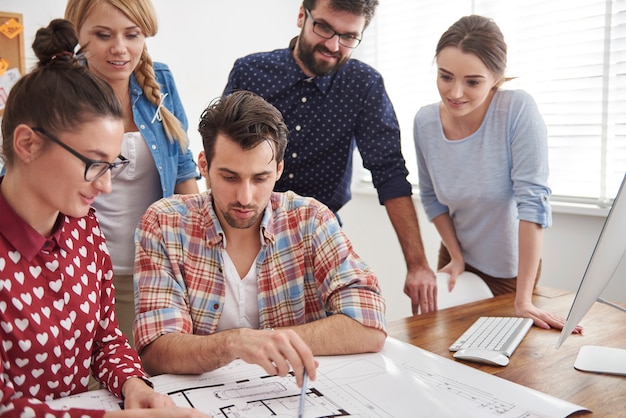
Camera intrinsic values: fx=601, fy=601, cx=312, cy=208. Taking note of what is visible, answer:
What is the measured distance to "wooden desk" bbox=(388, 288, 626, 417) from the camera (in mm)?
1149

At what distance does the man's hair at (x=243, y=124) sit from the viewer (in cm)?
140

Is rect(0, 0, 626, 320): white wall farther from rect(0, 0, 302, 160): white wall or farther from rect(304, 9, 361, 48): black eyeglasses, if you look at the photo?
Result: rect(304, 9, 361, 48): black eyeglasses

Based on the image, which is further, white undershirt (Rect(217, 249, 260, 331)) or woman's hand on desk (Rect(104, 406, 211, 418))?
white undershirt (Rect(217, 249, 260, 331))

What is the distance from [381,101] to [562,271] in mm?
1208

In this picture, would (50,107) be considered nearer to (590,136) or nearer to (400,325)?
(400,325)

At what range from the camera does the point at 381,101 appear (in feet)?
6.72

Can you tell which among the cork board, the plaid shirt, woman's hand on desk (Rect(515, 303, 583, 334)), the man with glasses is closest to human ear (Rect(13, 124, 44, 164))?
the plaid shirt

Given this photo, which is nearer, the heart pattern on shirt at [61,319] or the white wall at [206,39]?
the heart pattern on shirt at [61,319]

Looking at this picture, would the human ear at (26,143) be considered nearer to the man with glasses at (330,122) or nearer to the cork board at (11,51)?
the man with glasses at (330,122)

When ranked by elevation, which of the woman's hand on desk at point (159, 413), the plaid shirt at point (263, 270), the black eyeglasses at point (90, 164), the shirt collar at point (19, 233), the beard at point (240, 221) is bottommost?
the woman's hand on desk at point (159, 413)

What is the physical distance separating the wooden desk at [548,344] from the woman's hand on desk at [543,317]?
0.02 m

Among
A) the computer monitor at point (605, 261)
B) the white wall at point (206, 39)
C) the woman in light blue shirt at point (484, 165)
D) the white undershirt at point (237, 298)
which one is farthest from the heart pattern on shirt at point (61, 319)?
the white wall at point (206, 39)

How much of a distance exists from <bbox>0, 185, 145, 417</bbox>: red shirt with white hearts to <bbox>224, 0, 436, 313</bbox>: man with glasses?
0.94 m

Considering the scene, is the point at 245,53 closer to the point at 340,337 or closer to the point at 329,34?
the point at 329,34
